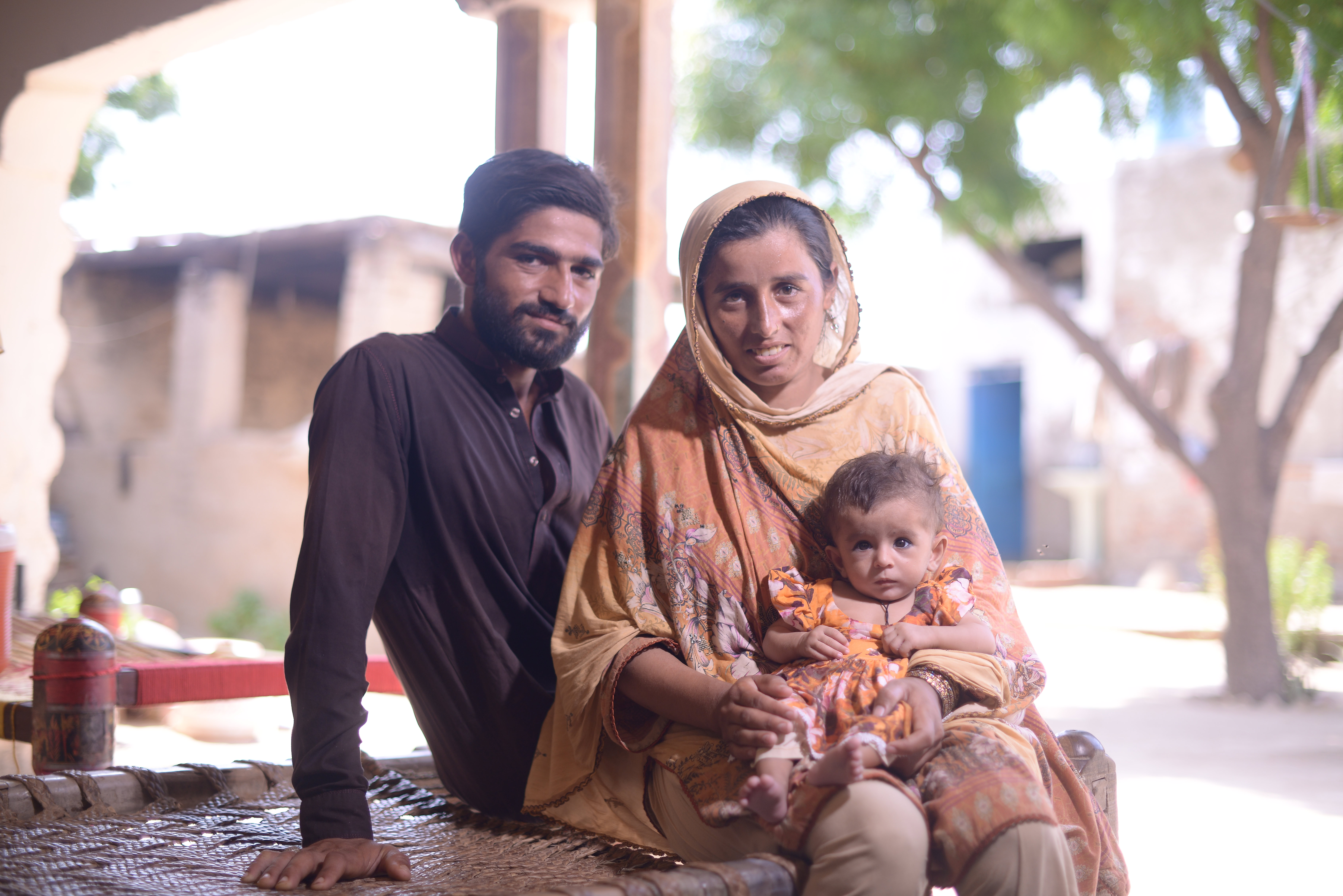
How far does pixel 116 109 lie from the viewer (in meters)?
11.8

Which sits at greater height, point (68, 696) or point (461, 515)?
point (461, 515)

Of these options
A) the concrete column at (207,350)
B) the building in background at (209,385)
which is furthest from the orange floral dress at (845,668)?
the concrete column at (207,350)

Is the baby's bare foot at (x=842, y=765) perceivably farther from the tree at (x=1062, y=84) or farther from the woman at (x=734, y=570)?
the tree at (x=1062, y=84)

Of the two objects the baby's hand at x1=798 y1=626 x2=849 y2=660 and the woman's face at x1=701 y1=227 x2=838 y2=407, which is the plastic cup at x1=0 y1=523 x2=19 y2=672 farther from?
the baby's hand at x1=798 y1=626 x2=849 y2=660

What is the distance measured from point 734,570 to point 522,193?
3.14 feet

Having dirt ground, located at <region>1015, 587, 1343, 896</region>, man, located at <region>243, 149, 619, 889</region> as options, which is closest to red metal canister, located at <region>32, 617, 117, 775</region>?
man, located at <region>243, 149, 619, 889</region>

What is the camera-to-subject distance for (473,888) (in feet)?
5.97

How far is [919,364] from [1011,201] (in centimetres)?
1257

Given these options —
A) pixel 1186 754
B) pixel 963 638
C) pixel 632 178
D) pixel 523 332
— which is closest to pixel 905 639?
pixel 963 638

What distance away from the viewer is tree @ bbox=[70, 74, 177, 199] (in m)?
11.6

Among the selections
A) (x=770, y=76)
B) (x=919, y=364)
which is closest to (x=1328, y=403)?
(x=919, y=364)

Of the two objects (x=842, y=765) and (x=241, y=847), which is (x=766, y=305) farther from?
(x=241, y=847)

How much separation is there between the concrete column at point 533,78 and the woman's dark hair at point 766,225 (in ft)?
8.15

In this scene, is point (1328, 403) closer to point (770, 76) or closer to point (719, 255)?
point (770, 76)
